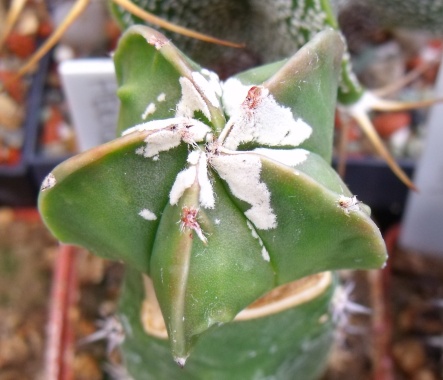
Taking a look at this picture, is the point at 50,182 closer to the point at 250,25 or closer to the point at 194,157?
the point at 194,157

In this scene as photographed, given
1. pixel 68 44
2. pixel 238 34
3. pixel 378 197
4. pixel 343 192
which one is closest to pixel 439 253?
pixel 378 197

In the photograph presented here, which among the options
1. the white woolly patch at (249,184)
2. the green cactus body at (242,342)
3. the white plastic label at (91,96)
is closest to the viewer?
the white woolly patch at (249,184)

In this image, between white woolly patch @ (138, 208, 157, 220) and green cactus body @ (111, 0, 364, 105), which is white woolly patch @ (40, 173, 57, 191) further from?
green cactus body @ (111, 0, 364, 105)

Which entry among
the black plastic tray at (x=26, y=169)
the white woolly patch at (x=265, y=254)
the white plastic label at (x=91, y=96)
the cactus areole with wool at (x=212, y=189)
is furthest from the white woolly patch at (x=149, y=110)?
the black plastic tray at (x=26, y=169)

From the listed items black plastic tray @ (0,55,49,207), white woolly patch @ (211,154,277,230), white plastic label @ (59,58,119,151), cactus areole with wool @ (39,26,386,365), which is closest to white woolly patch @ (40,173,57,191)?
cactus areole with wool @ (39,26,386,365)

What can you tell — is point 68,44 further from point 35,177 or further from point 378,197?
point 378,197

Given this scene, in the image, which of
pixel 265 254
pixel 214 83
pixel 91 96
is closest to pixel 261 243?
pixel 265 254

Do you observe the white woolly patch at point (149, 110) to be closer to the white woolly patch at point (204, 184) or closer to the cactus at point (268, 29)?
the white woolly patch at point (204, 184)

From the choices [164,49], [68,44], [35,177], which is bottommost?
[35,177]

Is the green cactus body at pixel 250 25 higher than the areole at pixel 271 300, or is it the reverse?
the green cactus body at pixel 250 25
